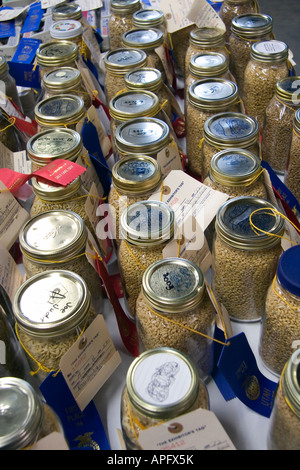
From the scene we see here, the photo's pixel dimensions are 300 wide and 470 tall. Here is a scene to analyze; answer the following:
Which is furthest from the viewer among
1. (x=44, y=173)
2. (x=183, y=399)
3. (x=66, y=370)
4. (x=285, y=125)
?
(x=285, y=125)

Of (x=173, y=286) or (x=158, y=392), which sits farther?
(x=173, y=286)

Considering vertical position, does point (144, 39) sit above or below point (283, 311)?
above

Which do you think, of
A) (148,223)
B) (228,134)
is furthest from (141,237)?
(228,134)

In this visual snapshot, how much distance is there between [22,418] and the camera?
610mm

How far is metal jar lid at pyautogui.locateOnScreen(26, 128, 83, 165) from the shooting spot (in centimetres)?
107

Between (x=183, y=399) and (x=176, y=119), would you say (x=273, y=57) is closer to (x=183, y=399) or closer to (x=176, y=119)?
(x=176, y=119)

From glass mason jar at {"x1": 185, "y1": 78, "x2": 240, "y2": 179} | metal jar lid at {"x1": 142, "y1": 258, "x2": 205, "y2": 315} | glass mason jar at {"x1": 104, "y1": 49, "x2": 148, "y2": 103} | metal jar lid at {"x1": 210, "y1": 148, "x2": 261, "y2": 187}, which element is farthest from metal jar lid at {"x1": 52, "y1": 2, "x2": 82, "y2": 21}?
metal jar lid at {"x1": 142, "y1": 258, "x2": 205, "y2": 315}

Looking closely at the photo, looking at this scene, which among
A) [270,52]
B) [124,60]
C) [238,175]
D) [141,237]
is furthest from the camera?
[124,60]

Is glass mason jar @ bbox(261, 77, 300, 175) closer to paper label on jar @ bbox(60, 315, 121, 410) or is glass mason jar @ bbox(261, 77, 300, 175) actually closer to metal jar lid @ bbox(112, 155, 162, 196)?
metal jar lid @ bbox(112, 155, 162, 196)

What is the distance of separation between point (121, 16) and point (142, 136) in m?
0.89

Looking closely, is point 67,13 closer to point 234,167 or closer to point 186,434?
point 234,167

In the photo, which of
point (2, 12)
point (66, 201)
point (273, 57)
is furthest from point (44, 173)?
point (2, 12)

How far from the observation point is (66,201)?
3.30 feet
